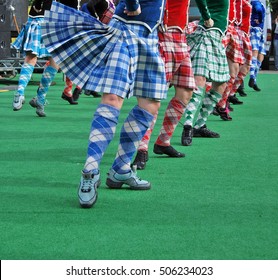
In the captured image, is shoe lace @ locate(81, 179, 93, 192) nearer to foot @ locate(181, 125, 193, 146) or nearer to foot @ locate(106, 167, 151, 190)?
foot @ locate(106, 167, 151, 190)

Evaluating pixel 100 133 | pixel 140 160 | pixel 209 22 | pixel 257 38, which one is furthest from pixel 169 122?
pixel 257 38

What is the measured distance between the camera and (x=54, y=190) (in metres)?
6.25

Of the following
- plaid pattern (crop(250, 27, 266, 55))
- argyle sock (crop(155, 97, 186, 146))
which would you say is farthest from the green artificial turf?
plaid pattern (crop(250, 27, 266, 55))

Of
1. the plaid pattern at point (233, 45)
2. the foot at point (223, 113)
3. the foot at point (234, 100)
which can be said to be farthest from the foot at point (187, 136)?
the foot at point (234, 100)

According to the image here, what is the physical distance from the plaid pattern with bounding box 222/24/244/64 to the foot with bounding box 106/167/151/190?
4.63m

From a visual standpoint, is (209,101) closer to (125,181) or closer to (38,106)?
(38,106)

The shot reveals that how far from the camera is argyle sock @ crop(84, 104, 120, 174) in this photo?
5.70 m

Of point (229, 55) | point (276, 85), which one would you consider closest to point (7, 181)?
point (229, 55)

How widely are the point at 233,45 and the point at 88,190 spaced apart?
574cm

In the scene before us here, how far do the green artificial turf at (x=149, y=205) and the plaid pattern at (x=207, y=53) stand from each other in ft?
2.18

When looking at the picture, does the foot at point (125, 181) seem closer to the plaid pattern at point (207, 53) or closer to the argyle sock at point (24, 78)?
the plaid pattern at point (207, 53)

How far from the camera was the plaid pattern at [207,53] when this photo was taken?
29.7 ft
